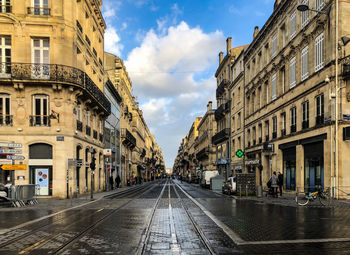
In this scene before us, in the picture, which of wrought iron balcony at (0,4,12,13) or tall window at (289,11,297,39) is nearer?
wrought iron balcony at (0,4,12,13)

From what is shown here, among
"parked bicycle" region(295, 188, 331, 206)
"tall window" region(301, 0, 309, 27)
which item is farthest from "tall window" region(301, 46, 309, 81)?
"parked bicycle" region(295, 188, 331, 206)

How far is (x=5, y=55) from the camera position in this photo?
2522cm

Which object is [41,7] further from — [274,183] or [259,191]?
[274,183]

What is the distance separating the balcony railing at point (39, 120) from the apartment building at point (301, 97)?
17.2 metres

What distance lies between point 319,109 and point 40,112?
63.3ft

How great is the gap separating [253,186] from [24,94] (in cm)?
1793

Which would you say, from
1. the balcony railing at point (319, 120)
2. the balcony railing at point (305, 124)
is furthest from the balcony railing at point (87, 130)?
the balcony railing at point (319, 120)

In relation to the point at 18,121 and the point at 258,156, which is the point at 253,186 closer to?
the point at 258,156

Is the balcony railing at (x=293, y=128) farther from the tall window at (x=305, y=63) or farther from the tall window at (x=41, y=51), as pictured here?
the tall window at (x=41, y=51)

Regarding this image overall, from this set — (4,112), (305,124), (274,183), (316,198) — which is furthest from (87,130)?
(316,198)

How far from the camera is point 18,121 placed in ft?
81.4

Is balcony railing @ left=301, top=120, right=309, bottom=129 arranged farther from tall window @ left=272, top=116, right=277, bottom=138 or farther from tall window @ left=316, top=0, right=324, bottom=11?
tall window @ left=316, top=0, right=324, bottom=11

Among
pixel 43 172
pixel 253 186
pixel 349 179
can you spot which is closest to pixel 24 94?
pixel 43 172

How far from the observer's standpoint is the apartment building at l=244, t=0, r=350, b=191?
68.0ft
